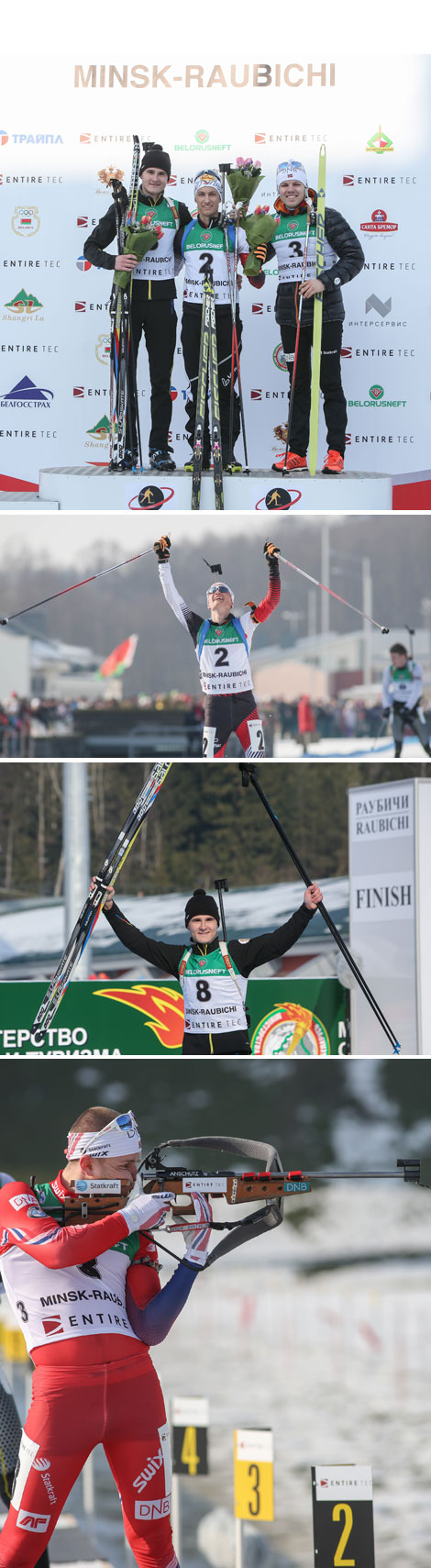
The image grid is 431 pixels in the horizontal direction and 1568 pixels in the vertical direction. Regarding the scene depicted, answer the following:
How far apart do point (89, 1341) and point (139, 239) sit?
5.36 m

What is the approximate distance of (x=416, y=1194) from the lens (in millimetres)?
7535

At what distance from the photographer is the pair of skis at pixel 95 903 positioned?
17.2ft

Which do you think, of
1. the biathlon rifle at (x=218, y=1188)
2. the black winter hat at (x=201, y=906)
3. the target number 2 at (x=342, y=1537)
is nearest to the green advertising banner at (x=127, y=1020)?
the black winter hat at (x=201, y=906)

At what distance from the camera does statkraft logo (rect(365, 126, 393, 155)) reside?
29.5 feet

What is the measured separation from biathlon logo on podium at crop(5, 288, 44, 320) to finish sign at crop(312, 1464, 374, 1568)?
692 centimetres

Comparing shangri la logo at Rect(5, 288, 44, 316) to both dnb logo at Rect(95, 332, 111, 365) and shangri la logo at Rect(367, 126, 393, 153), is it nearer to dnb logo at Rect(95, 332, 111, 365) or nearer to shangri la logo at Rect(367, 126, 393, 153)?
dnb logo at Rect(95, 332, 111, 365)

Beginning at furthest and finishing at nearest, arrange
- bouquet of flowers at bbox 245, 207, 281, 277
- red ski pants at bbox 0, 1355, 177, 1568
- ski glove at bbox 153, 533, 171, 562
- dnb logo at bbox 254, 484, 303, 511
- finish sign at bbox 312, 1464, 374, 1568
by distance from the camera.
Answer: bouquet of flowers at bbox 245, 207, 281, 277 < dnb logo at bbox 254, 484, 303, 511 < ski glove at bbox 153, 533, 171, 562 < finish sign at bbox 312, 1464, 374, 1568 < red ski pants at bbox 0, 1355, 177, 1568

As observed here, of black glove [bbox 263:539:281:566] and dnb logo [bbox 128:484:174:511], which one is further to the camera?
dnb logo [bbox 128:484:174:511]

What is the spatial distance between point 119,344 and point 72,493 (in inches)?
31.6

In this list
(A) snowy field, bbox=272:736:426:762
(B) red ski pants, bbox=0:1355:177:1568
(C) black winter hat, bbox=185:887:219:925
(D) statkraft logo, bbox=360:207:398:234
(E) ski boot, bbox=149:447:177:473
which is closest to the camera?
(B) red ski pants, bbox=0:1355:177:1568

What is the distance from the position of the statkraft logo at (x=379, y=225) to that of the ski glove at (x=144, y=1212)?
274 inches

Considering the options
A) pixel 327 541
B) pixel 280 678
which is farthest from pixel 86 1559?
pixel 327 541

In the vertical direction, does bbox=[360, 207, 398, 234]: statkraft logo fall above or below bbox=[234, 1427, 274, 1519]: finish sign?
above

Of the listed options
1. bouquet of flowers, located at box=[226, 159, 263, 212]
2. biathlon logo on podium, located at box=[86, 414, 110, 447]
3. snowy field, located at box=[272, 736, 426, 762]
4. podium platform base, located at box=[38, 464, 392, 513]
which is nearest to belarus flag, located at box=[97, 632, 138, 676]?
snowy field, located at box=[272, 736, 426, 762]
